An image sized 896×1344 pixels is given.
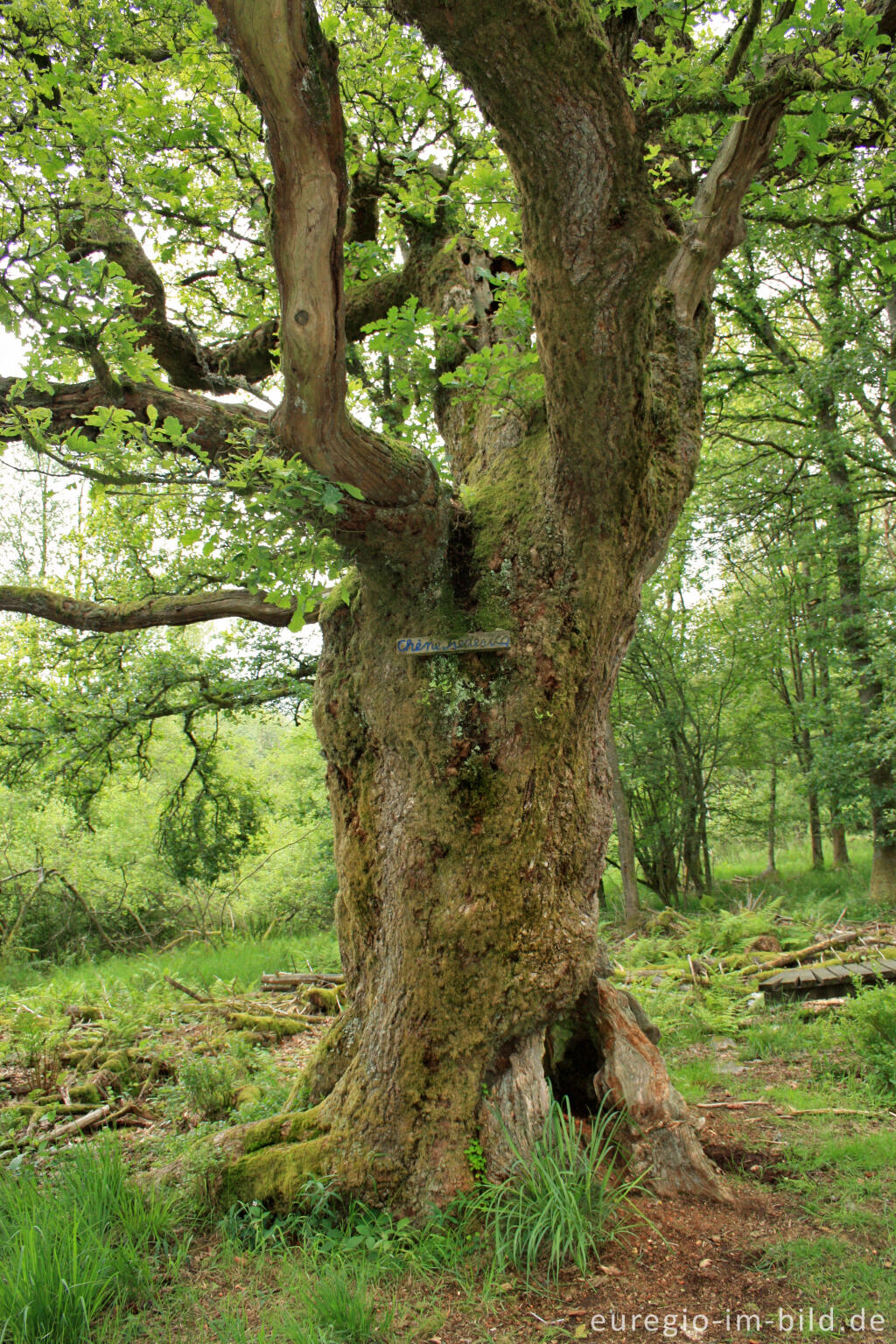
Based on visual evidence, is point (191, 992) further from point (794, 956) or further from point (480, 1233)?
point (794, 956)

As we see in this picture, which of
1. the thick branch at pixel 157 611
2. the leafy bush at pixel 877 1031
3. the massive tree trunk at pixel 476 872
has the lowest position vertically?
the leafy bush at pixel 877 1031

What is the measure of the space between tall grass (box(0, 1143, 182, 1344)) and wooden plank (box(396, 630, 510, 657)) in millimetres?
2782

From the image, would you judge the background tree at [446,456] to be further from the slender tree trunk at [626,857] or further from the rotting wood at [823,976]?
the slender tree trunk at [626,857]

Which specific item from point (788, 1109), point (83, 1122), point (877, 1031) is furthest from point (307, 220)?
point (877, 1031)

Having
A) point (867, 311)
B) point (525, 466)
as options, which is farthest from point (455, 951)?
point (867, 311)

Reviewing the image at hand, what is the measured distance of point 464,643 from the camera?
390 centimetres

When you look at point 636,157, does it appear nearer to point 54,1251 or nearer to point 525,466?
point 525,466

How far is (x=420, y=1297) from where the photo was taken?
2957 millimetres

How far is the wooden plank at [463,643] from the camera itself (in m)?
3.89

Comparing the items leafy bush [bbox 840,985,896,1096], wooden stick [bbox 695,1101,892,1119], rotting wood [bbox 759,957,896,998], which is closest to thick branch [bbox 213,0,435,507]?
wooden stick [bbox 695,1101,892,1119]

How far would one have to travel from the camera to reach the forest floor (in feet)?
9.17

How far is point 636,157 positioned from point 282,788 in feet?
53.9

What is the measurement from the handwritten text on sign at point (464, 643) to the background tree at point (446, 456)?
145 millimetres

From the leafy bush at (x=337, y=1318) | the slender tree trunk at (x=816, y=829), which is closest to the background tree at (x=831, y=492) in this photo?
the slender tree trunk at (x=816, y=829)
